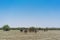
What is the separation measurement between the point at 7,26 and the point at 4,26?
205 centimetres

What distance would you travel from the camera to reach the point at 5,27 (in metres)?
111

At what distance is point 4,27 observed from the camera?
11194cm

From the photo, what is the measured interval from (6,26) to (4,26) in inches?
53.8

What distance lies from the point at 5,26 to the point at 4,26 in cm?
72

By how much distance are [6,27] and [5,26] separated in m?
1.96

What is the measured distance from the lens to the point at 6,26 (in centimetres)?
11231

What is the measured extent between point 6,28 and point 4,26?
294 cm

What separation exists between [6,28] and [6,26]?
98.1 inches

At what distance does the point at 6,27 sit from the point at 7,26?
235 centimetres

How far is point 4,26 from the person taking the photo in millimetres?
112250

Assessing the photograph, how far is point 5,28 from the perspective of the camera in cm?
11088

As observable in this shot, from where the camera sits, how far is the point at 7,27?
11075cm

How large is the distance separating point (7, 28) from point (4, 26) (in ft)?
10.5

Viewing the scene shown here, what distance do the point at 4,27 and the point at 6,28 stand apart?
8.07 feet
